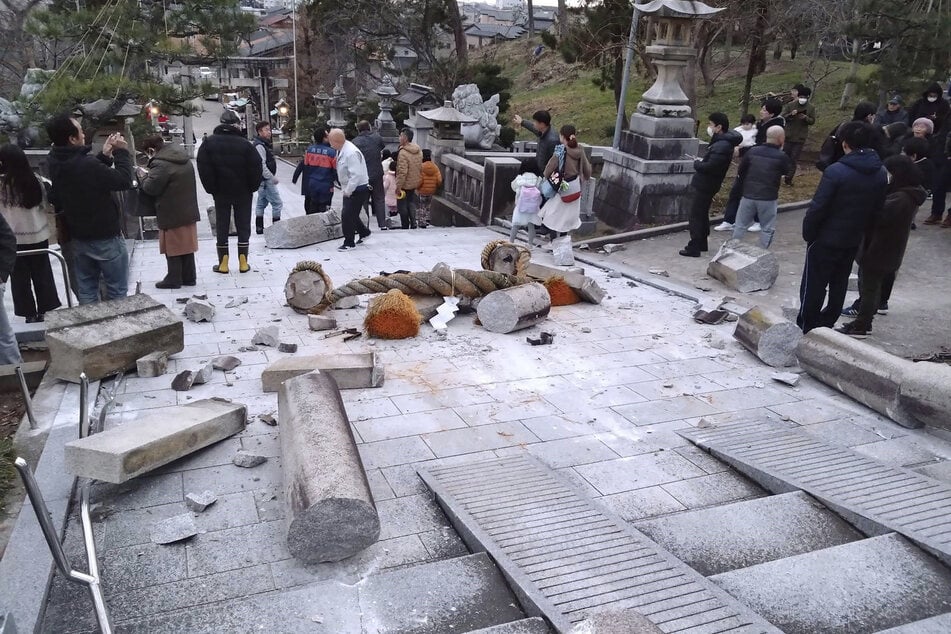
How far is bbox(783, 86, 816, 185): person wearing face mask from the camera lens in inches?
492

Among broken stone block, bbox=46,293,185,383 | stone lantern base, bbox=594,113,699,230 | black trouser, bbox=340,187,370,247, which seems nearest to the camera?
broken stone block, bbox=46,293,185,383

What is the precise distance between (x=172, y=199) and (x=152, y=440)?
4392 mm

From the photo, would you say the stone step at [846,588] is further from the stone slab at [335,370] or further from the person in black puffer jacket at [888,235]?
the person in black puffer jacket at [888,235]

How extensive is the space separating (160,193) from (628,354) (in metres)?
5.08

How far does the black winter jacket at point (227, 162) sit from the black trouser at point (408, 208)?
179 inches

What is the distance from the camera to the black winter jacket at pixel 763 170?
29.0ft

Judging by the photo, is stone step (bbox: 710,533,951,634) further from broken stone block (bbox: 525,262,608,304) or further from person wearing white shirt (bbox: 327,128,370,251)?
person wearing white shirt (bbox: 327,128,370,251)

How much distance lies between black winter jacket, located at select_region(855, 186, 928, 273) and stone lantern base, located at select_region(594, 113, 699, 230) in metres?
4.32

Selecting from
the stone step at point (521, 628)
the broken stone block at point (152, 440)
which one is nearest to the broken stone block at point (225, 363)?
the broken stone block at point (152, 440)

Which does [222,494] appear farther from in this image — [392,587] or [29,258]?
[29,258]

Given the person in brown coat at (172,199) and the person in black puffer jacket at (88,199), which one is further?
the person in brown coat at (172,199)

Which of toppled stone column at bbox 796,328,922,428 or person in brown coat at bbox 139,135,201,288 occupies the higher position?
person in brown coat at bbox 139,135,201,288

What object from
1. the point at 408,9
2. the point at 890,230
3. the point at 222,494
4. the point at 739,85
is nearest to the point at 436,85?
the point at 408,9

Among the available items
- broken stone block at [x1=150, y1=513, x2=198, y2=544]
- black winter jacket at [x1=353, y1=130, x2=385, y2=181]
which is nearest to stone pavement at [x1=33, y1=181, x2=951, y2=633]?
broken stone block at [x1=150, y1=513, x2=198, y2=544]
